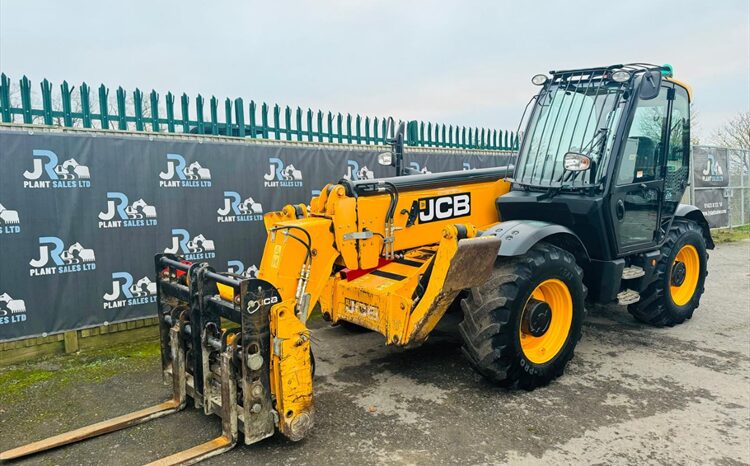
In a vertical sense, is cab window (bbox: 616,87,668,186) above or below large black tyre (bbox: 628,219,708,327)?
above

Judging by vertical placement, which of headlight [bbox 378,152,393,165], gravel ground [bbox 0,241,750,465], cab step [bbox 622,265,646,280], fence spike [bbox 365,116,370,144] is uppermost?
fence spike [bbox 365,116,370,144]

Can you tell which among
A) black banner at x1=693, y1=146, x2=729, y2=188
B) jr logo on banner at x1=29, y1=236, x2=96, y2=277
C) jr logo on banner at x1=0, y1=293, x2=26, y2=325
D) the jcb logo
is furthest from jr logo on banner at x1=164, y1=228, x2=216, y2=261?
black banner at x1=693, y1=146, x2=729, y2=188

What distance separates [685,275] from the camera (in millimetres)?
6352

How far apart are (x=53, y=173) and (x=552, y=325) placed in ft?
15.9

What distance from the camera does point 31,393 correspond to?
14.7 feet

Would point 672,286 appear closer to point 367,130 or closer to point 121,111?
point 367,130

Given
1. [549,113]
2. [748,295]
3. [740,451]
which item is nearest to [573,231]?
[549,113]

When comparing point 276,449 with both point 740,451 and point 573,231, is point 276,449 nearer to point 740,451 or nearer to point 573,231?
point 740,451

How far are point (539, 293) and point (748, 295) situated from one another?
4854mm

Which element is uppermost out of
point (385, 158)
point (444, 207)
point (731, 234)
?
point (385, 158)

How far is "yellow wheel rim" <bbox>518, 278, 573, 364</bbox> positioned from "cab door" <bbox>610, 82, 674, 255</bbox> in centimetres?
94

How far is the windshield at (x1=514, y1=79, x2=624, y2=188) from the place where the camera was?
4965 mm

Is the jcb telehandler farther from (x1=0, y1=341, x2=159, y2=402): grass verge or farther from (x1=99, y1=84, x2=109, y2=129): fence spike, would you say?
(x1=99, y1=84, x2=109, y2=129): fence spike

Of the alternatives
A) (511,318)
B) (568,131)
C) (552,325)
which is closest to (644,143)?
(568,131)
